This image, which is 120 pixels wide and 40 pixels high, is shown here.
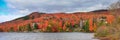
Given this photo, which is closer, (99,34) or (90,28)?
(99,34)

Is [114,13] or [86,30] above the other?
[114,13]

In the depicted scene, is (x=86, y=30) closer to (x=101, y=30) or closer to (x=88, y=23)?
(x=88, y=23)

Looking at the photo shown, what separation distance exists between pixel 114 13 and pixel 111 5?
71.3 inches

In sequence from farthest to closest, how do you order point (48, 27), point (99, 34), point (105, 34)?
point (48, 27) → point (99, 34) → point (105, 34)

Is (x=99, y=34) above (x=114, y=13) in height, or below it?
below

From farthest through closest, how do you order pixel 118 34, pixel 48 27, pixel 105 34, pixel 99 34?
pixel 48 27 → pixel 99 34 → pixel 105 34 → pixel 118 34

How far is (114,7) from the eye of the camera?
63.0 meters

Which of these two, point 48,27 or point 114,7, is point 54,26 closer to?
point 48,27

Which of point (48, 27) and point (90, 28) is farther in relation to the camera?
point (48, 27)

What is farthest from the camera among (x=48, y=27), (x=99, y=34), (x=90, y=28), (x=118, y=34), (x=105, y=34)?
(x=48, y=27)

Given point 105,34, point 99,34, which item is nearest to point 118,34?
point 105,34

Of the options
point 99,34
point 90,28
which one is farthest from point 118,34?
point 90,28

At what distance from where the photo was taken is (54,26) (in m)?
199

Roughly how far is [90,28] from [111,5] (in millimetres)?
102857
